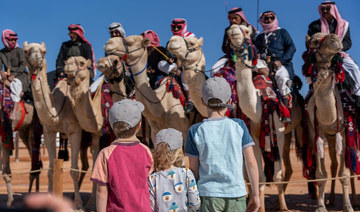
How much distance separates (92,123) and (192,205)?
6.30 m

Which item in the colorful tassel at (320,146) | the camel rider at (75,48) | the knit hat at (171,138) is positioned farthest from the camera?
the camel rider at (75,48)

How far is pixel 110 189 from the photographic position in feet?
10.2

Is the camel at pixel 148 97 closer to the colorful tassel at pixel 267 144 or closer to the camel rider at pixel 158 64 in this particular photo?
the camel rider at pixel 158 64

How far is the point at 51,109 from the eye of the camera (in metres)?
9.51

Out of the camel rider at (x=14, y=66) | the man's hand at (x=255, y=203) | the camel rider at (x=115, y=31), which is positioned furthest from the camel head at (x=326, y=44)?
the camel rider at (x=14, y=66)

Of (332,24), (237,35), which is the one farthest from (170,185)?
(332,24)

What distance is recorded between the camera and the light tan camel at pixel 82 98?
Result: 30.3 feet

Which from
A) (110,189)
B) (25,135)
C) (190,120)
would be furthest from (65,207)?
(25,135)

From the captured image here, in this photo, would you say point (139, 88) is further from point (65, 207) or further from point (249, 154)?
point (65, 207)

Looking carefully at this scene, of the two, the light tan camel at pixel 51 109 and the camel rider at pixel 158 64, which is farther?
the camel rider at pixel 158 64

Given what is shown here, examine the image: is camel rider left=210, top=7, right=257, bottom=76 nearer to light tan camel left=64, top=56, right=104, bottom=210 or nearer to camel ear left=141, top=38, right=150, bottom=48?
camel ear left=141, top=38, right=150, bottom=48

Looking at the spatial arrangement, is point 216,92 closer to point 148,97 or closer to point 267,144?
point 267,144

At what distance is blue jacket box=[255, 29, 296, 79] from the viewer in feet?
30.2

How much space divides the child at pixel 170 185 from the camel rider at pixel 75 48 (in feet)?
24.9
